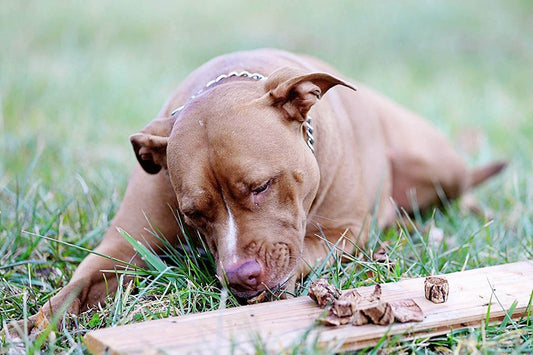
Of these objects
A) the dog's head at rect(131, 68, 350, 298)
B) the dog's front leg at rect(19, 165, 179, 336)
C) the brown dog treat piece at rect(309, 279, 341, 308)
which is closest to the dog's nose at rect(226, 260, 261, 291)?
the dog's head at rect(131, 68, 350, 298)

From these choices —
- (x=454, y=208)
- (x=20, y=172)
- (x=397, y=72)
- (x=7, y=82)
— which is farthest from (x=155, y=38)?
(x=454, y=208)

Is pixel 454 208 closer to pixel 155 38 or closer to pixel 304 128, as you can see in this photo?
pixel 304 128

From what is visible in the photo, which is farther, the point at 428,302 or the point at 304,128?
the point at 304,128

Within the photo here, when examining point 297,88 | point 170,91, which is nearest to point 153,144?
point 297,88

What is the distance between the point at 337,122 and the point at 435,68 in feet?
23.0

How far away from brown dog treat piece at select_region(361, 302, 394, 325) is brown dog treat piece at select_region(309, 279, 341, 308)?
198mm

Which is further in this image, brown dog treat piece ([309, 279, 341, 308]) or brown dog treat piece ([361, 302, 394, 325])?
brown dog treat piece ([309, 279, 341, 308])

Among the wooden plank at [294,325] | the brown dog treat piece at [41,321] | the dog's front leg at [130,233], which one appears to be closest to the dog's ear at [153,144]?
the dog's front leg at [130,233]

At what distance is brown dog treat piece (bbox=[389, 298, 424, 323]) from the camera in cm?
266

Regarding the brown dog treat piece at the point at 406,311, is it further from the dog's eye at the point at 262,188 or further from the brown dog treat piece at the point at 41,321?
the brown dog treat piece at the point at 41,321

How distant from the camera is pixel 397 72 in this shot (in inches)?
408

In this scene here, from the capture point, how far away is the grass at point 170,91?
3.27 m

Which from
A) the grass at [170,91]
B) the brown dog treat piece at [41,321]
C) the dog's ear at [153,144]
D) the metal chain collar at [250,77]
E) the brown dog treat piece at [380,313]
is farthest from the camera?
the metal chain collar at [250,77]

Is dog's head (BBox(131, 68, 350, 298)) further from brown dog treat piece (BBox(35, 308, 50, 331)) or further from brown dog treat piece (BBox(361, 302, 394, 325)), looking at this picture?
brown dog treat piece (BBox(35, 308, 50, 331))
